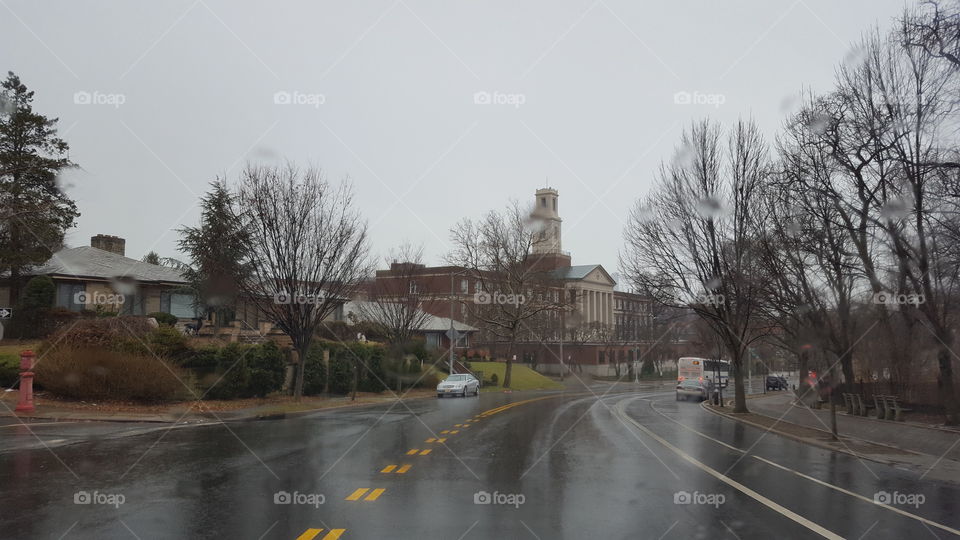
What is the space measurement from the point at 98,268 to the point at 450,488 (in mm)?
→ 35093

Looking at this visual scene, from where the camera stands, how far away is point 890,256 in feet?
82.8

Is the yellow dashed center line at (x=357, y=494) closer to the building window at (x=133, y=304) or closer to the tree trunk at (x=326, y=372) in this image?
the tree trunk at (x=326, y=372)

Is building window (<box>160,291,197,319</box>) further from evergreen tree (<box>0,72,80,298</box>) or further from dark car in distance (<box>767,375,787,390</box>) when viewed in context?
dark car in distance (<box>767,375,787,390</box>)

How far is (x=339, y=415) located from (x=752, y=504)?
657 inches

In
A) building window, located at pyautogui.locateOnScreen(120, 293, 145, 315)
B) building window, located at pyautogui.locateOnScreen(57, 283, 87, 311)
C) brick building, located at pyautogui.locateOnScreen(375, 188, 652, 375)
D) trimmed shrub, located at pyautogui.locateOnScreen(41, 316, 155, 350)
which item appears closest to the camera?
trimmed shrub, located at pyautogui.locateOnScreen(41, 316, 155, 350)

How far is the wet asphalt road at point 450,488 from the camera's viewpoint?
765 centimetres

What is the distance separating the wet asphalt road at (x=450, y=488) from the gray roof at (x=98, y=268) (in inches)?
876

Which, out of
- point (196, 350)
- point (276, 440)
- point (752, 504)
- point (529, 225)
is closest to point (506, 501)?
point (752, 504)

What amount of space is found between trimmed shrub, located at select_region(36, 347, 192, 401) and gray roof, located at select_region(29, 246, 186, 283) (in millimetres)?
13906

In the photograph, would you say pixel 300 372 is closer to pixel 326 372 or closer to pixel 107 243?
pixel 326 372

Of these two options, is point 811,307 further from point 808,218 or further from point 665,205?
point 665,205

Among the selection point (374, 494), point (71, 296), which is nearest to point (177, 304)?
point (71, 296)

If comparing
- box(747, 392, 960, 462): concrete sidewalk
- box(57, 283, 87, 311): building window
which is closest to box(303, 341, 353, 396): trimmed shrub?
box(57, 283, 87, 311): building window

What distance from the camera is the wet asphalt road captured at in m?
7.65
